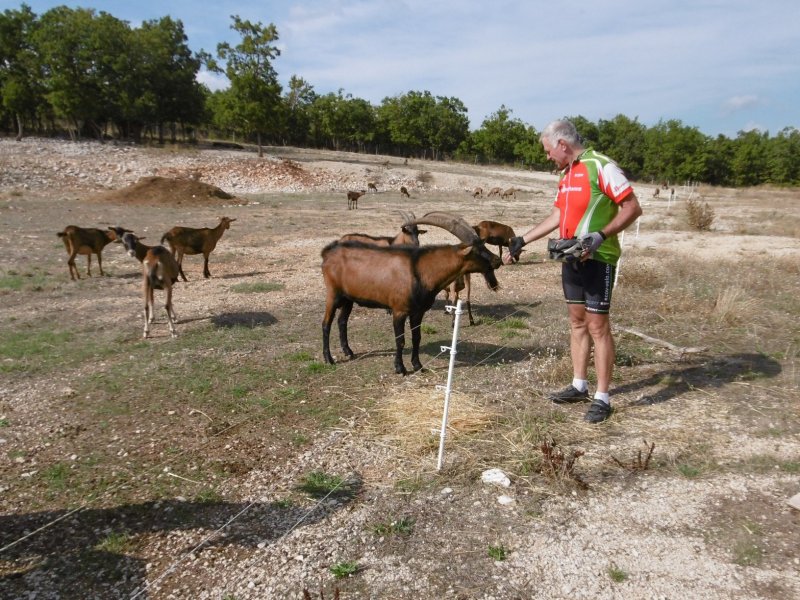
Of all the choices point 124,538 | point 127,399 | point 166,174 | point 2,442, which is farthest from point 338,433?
point 166,174

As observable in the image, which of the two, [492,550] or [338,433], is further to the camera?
[338,433]

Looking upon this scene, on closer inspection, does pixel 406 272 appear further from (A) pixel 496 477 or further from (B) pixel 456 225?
(A) pixel 496 477

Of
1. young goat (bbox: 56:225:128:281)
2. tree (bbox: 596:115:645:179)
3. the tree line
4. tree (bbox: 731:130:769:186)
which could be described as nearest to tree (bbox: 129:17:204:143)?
the tree line

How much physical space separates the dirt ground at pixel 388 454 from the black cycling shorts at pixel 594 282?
112cm

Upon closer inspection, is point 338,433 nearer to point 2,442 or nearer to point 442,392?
point 442,392

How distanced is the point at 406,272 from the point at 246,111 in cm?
4362

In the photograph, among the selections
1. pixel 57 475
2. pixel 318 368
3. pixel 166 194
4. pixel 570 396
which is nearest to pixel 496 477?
pixel 570 396

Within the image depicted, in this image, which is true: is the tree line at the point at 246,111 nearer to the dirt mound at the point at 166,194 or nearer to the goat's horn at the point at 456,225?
the dirt mound at the point at 166,194

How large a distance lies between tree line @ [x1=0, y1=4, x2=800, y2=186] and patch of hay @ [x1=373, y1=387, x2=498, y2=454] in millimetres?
44664

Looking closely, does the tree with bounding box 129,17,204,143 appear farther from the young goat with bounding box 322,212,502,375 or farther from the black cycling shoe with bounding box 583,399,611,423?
the black cycling shoe with bounding box 583,399,611,423

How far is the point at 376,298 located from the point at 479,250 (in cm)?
139

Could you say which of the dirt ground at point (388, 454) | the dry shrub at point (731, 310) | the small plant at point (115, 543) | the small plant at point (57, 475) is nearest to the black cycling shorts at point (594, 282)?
the dirt ground at point (388, 454)

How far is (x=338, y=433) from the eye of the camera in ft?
16.1

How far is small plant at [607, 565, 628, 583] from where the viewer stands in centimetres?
308
